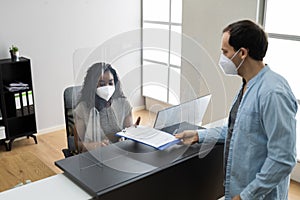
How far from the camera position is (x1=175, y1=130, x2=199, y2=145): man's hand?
1697mm

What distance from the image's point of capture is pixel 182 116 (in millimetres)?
1850

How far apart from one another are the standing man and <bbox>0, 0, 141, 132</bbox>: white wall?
3.05 meters

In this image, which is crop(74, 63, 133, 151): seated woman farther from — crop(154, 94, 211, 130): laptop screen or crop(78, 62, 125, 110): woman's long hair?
crop(154, 94, 211, 130): laptop screen

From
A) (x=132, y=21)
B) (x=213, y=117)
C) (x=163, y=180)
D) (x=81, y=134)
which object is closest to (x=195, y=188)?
(x=163, y=180)

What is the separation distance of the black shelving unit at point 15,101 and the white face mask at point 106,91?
2231mm

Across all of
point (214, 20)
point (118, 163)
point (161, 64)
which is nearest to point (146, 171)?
point (118, 163)

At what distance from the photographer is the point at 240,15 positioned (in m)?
3.22

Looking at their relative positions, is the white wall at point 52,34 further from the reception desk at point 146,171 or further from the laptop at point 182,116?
the reception desk at point 146,171

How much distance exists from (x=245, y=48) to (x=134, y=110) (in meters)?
0.78

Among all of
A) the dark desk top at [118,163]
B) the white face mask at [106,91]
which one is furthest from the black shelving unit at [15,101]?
the dark desk top at [118,163]

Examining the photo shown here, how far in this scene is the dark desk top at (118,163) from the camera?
1322 millimetres

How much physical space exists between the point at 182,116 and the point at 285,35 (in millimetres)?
1755

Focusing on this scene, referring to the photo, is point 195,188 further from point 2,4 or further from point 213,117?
point 2,4

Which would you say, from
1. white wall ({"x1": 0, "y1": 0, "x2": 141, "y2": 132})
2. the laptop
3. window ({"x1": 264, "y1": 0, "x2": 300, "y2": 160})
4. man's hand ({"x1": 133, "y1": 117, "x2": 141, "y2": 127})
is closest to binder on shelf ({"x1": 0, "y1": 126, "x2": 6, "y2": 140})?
white wall ({"x1": 0, "y1": 0, "x2": 141, "y2": 132})
